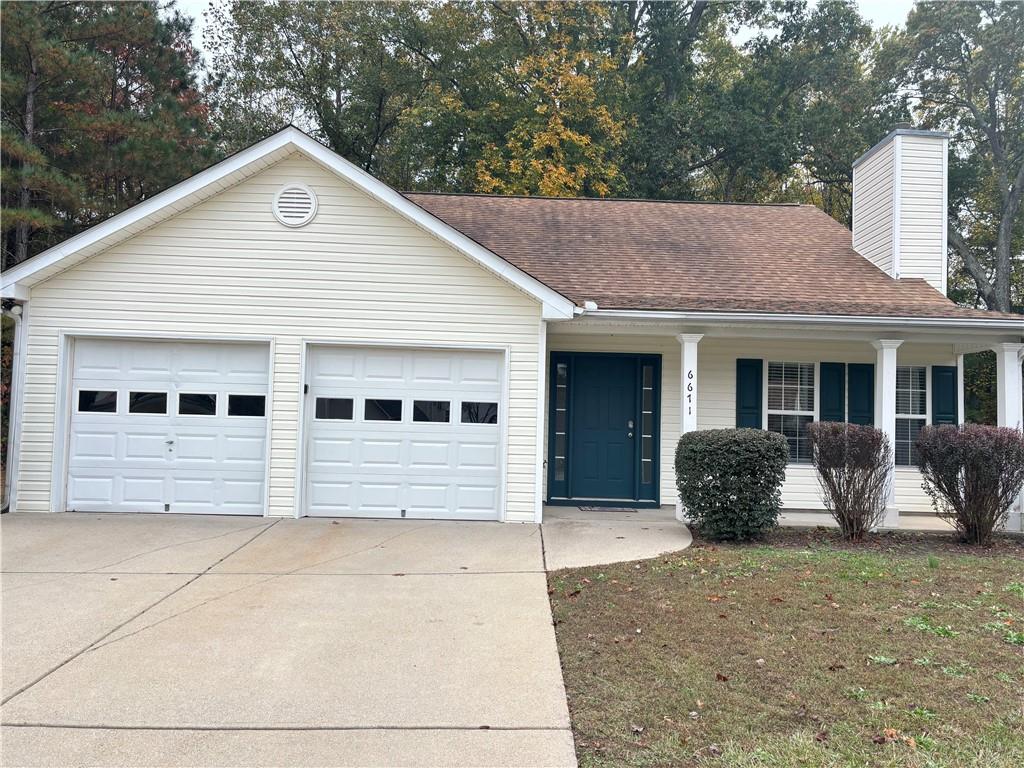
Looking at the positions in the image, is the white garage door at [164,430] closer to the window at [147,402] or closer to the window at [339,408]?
the window at [147,402]

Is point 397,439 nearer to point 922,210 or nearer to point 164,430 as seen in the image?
point 164,430

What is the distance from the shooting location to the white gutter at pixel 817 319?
359 inches

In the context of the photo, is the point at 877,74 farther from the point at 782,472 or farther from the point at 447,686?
the point at 447,686

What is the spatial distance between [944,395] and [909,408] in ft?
1.82

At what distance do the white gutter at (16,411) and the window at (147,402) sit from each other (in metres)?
1.24

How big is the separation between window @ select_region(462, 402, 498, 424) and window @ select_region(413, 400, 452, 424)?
8.0 inches

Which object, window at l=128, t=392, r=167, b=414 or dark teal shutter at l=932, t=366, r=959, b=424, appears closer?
window at l=128, t=392, r=167, b=414

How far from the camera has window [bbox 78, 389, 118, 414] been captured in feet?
29.8

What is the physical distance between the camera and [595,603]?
5.61 m

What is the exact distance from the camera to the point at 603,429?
10.7 m

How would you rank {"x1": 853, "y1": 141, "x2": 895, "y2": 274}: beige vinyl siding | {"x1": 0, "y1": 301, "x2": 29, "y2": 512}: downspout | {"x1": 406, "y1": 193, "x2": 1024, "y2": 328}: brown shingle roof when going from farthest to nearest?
1. {"x1": 853, "y1": 141, "x2": 895, "y2": 274}: beige vinyl siding
2. {"x1": 406, "y1": 193, "x2": 1024, "y2": 328}: brown shingle roof
3. {"x1": 0, "y1": 301, "x2": 29, "y2": 512}: downspout

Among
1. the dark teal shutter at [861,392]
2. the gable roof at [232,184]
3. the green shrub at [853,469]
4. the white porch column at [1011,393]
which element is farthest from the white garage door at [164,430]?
the white porch column at [1011,393]

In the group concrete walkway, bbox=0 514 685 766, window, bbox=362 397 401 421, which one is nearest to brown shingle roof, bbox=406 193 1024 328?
window, bbox=362 397 401 421

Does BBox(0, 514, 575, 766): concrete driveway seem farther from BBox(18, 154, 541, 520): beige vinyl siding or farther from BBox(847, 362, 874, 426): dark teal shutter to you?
BBox(847, 362, 874, 426): dark teal shutter
